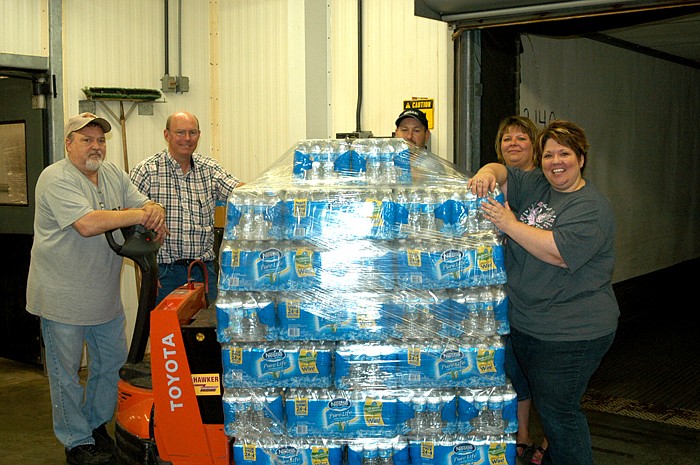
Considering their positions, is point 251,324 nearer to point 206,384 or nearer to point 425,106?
point 206,384

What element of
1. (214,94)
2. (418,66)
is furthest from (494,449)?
(214,94)

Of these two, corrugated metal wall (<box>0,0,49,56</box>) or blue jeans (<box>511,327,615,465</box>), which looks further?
corrugated metal wall (<box>0,0,49,56</box>)

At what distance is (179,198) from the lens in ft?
18.3

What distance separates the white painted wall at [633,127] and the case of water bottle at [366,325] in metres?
4.30

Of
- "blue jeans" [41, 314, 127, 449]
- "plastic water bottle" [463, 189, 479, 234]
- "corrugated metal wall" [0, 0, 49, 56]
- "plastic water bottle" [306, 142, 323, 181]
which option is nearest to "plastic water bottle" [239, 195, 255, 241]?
"plastic water bottle" [306, 142, 323, 181]

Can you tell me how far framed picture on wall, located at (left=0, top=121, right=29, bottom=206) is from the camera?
7.09m

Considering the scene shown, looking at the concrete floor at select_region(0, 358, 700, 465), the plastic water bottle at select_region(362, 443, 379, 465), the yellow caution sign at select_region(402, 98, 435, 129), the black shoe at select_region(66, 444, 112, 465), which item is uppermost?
the yellow caution sign at select_region(402, 98, 435, 129)

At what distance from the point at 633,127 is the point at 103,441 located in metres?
8.28

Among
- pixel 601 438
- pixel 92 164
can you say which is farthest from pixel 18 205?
pixel 601 438

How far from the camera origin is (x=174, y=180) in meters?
5.61

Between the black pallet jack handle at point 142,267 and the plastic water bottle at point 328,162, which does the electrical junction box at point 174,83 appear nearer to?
the black pallet jack handle at point 142,267

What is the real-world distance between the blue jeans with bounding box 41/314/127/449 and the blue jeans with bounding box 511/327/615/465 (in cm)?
264

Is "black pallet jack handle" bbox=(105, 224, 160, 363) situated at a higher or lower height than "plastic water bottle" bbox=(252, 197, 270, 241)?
lower

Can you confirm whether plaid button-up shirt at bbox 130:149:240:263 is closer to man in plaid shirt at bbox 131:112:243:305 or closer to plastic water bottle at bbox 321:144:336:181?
man in plaid shirt at bbox 131:112:243:305
